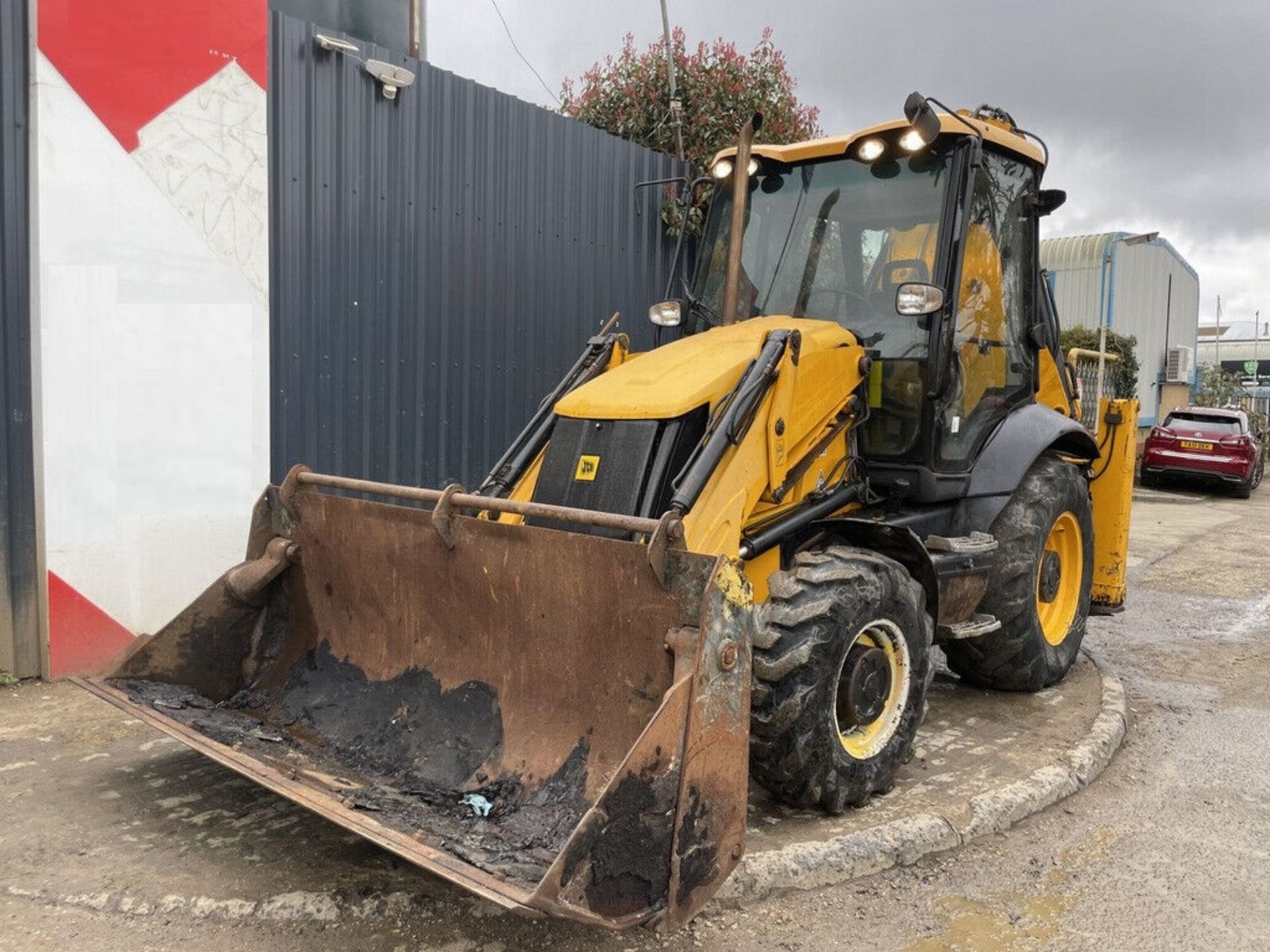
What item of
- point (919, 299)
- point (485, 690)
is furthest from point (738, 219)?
point (485, 690)

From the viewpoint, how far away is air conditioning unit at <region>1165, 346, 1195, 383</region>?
93.4 feet

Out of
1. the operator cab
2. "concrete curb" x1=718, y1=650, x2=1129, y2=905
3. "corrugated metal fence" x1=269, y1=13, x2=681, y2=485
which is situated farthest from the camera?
"corrugated metal fence" x1=269, y1=13, x2=681, y2=485

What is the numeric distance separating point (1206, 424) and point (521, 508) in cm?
1936

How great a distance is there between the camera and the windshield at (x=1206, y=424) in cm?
1914

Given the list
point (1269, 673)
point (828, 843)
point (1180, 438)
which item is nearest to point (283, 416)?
point (828, 843)

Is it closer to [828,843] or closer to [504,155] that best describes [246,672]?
[828,843]

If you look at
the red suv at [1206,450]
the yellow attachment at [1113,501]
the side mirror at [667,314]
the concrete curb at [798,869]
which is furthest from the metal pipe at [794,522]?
the red suv at [1206,450]

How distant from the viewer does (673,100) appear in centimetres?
891

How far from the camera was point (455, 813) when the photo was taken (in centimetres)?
337

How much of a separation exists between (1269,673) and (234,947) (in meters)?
6.32

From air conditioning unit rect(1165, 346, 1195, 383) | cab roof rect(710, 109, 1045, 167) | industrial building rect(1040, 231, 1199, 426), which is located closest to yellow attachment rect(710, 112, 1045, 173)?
cab roof rect(710, 109, 1045, 167)

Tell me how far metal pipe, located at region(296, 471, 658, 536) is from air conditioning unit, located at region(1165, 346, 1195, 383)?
94.2 feet

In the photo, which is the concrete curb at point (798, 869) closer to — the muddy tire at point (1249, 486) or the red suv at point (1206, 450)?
the red suv at point (1206, 450)

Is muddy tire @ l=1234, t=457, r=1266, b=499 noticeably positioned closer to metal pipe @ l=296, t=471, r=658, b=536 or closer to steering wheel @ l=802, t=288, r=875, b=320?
steering wheel @ l=802, t=288, r=875, b=320
